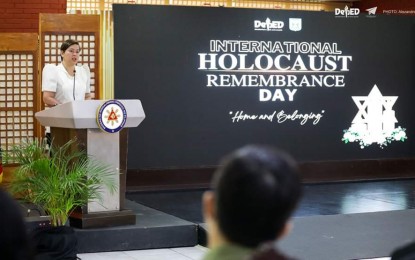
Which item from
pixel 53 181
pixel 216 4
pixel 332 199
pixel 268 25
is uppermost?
pixel 216 4

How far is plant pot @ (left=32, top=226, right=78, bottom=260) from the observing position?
14.5 feet

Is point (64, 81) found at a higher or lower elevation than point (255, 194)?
higher

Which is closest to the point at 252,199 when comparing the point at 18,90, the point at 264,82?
the point at 18,90

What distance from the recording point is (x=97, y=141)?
17.4 ft

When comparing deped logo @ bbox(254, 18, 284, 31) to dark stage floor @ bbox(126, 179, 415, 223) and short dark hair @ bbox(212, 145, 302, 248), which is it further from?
short dark hair @ bbox(212, 145, 302, 248)

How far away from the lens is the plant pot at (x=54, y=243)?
4.43 m

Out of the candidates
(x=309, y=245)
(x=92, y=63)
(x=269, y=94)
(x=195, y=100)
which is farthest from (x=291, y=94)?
(x=309, y=245)

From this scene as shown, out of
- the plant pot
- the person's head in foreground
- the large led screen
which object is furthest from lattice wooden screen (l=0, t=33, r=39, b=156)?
the person's head in foreground

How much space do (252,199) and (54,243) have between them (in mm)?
3393

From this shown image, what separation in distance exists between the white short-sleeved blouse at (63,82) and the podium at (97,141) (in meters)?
0.54

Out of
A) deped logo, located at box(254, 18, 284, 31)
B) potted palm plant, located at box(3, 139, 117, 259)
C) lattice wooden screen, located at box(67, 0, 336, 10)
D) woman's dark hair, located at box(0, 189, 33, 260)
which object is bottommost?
potted palm plant, located at box(3, 139, 117, 259)

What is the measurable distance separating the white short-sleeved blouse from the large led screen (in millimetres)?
1599

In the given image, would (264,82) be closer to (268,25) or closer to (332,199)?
(268,25)

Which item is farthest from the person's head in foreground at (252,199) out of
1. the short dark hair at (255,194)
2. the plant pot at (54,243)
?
the plant pot at (54,243)
